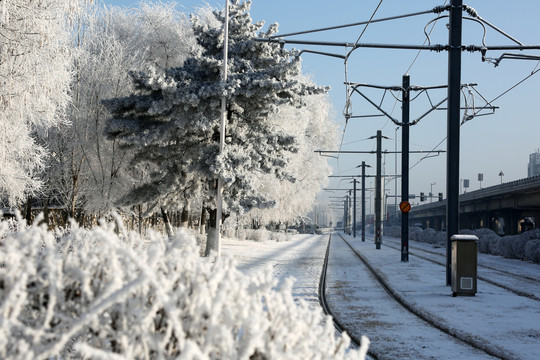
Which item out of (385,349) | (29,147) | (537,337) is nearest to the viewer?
(385,349)

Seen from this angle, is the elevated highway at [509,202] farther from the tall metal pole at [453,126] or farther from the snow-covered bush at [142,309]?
the snow-covered bush at [142,309]

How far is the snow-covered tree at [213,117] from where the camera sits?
70.0 ft

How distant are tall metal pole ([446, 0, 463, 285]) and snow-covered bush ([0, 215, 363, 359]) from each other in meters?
13.5

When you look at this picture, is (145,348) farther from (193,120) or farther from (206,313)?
(193,120)

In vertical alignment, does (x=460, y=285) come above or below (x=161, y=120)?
below

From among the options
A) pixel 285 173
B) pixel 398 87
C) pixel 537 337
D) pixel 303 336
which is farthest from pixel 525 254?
pixel 303 336

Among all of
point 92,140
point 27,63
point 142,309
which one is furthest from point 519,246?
point 142,309

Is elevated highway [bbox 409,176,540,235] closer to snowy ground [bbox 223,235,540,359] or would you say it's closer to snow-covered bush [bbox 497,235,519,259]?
snow-covered bush [bbox 497,235,519,259]

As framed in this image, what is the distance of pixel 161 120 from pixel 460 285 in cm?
1344

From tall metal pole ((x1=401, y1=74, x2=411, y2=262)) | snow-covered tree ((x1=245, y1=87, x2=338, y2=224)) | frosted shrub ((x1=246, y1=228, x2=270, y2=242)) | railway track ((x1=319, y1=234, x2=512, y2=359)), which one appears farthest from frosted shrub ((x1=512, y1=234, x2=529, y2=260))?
frosted shrub ((x1=246, y1=228, x2=270, y2=242))

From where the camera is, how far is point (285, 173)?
24453 millimetres

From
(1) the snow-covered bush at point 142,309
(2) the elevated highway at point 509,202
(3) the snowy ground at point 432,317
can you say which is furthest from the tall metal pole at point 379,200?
(1) the snow-covered bush at point 142,309

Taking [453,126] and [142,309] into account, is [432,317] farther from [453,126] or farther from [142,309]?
[142,309]

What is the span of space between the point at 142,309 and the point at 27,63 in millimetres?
14256
